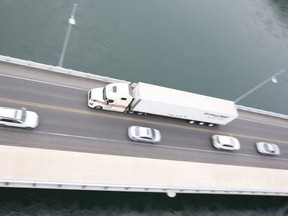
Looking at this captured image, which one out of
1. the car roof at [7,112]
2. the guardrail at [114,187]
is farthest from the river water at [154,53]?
the car roof at [7,112]

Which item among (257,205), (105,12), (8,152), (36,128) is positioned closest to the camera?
(8,152)

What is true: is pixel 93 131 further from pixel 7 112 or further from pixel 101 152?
pixel 7 112

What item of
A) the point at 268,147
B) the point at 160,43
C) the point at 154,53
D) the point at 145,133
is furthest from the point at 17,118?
the point at 160,43

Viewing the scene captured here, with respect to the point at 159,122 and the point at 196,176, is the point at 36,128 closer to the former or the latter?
the point at 159,122

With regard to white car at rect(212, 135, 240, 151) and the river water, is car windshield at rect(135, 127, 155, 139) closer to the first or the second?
the river water

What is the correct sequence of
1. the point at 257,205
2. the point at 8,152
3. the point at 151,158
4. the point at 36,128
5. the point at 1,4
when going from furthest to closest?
the point at 1,4 < the point at 257,205 < the point at 151,158 < the point at 36,128 < the point at 8,152

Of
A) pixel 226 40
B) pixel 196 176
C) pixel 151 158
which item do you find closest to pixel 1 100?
pixel 151 158

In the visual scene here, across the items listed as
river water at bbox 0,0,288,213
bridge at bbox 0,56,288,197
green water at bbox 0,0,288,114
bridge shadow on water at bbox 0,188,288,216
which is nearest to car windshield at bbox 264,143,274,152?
bridge at bbox 0,56,288,197
